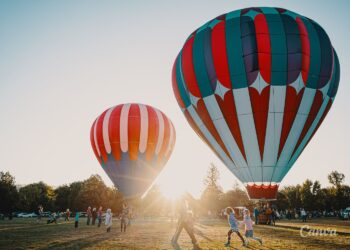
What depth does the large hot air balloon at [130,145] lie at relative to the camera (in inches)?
957

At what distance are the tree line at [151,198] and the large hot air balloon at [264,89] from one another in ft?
159

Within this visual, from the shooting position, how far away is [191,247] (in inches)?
390

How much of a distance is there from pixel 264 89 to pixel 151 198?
6821cm

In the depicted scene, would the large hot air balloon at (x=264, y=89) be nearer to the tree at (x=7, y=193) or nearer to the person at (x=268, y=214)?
the person at (x=268, y=214)

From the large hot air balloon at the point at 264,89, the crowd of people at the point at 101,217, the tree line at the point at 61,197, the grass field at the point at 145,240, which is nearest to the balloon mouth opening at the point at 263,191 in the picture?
the large hot air balloon at the point at 264,89

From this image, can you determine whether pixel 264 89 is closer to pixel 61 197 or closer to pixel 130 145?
pixel 130 145

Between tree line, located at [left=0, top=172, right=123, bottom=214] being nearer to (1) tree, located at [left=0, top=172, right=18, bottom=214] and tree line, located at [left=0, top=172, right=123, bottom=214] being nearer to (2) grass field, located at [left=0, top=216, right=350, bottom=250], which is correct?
(1) tree, located at [left=0, top=172, right=18, bottom=214]

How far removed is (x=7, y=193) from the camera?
58938 mm

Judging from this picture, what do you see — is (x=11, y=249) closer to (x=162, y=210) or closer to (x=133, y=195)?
(x=133, y=195)

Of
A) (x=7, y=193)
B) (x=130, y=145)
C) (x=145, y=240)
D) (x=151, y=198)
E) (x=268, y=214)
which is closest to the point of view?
(x=145, y=240)

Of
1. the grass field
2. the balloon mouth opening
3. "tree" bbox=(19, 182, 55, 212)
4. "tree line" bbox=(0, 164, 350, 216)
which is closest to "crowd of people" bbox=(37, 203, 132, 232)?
the grass field

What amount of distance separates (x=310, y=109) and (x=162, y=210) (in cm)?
6619

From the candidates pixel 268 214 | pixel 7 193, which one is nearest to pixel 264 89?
pixel 268 214

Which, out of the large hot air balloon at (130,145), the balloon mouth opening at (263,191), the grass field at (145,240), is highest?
the large hot air balloon at (130,145)
